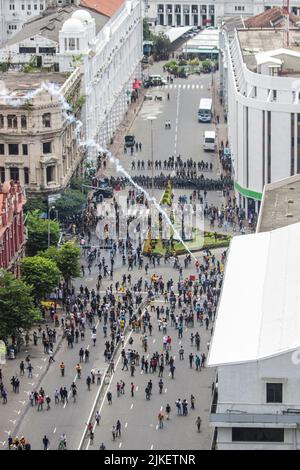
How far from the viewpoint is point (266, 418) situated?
8575cm

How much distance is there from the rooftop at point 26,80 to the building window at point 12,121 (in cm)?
250

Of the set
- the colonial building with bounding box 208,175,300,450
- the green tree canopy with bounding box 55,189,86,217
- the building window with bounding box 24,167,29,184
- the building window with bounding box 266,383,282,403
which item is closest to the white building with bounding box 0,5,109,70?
the building window with bounding box 24,167,29,184

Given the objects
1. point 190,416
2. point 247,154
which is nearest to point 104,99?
point 247,154

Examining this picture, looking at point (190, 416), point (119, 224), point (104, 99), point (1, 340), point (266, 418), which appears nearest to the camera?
point (266, 418)

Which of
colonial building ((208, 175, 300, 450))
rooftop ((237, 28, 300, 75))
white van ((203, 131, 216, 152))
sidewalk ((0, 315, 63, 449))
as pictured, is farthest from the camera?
white van ((203, 131, 216, 152))

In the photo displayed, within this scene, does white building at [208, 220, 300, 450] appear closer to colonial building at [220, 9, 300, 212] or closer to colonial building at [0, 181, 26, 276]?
colonial building at [0, 181, 26, 276]

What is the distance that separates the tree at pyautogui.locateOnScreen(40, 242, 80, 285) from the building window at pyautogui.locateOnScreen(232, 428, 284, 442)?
43.6 meters

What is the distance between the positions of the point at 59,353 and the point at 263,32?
85.5 meters

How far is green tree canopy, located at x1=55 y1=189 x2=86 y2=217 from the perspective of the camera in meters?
147

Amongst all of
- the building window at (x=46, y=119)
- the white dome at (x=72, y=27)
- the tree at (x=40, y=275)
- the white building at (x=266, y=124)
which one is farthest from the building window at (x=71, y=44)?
the tree at (x=40, y=275)

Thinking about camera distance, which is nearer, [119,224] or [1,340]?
[1,340]

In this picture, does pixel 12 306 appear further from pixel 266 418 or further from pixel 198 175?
pixel 198 175

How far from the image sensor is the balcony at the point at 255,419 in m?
85.5

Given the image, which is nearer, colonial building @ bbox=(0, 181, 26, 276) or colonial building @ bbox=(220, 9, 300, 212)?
colonial building @ bbox=(0, 181, 26, 276)
